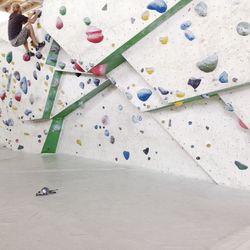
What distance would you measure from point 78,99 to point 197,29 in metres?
1.64

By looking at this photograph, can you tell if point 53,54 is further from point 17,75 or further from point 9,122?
point 9,122

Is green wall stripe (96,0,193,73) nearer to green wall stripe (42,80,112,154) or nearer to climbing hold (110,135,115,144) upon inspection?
green wall stripe (42,80,112,154)

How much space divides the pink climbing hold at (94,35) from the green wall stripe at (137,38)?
0.19 metres

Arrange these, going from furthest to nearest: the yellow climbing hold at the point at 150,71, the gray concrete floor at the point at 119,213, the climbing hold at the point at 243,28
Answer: the yellow climbing hold at the point at 150,71
the climbing hold at the point at 243,28
the gray concrete floor at the point at 119,213

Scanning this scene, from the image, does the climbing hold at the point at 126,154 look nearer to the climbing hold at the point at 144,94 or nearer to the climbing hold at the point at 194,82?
the climbing hold at the point at 144,94

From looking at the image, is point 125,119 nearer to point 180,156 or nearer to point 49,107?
point 180,156

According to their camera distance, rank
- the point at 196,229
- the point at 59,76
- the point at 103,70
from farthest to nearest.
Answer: the point at 59,76 < the point at 103,70 < the point at 196,229

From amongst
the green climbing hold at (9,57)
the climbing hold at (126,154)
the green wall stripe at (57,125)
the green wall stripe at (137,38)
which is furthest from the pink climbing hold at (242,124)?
the green climbing hold at (9,57)

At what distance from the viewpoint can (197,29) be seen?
255 centimetres

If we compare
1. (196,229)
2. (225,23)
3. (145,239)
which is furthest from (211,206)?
(225,23)

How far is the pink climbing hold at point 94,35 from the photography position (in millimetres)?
3084

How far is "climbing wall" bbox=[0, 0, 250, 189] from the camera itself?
2482 mm

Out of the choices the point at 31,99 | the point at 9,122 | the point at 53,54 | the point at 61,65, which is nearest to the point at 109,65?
the point at 61,65

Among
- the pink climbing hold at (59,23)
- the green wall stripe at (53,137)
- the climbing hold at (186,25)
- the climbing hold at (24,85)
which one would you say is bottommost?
the green wall stripe at (53,137)
